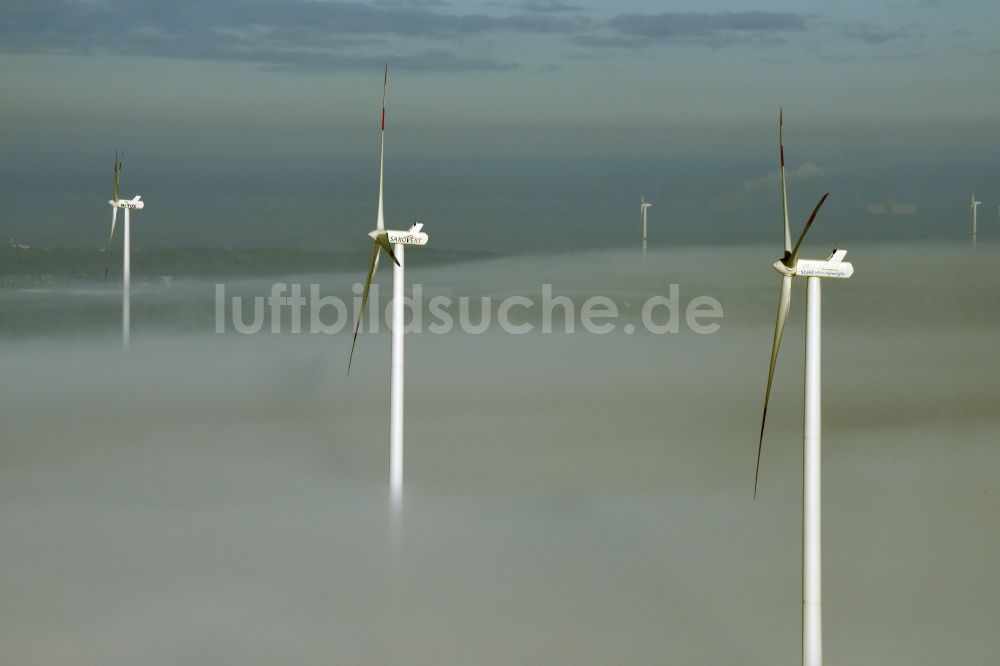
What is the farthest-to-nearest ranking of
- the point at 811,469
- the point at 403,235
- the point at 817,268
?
1. the point at 403,235
2. the point at 817,268
3. the point at 811,469

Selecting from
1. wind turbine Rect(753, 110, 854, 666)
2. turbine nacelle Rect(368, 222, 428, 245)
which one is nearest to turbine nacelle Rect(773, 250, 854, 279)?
wind turbine Rect(753, 110, 854, 666)

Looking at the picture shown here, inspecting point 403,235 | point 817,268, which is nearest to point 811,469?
point 817,268

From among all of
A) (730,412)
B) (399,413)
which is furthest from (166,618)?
(730,412)

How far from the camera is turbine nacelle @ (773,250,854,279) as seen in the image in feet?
57.0

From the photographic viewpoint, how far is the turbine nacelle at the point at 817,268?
57.0 feet

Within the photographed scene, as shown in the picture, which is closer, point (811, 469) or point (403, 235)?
point (811, 469)

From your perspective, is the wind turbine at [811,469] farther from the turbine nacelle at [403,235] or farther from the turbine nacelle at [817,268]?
the turbine nacelle at [403,235]

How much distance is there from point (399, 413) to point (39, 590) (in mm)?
6927

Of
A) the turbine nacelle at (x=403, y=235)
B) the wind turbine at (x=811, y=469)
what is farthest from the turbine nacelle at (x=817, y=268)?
the turbine nacelle at (x=403, y=235)

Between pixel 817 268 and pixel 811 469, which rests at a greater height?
pixel 817 268

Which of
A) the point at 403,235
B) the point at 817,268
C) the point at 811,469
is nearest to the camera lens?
the point at 811,469

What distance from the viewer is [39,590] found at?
76.9 ft

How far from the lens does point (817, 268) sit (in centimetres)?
1747

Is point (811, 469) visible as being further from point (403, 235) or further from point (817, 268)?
point (403, 235)
